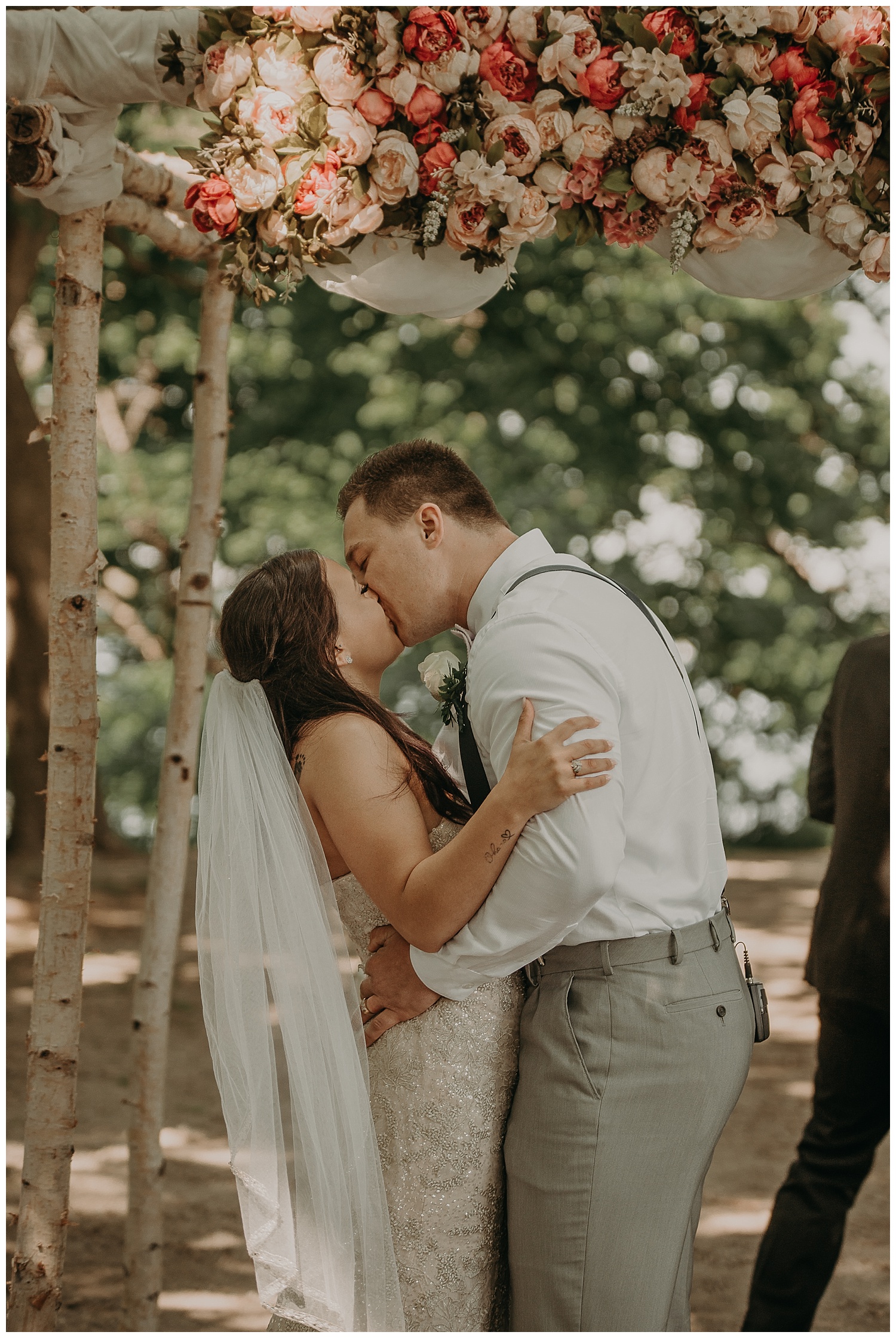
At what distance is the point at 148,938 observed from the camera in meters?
3.35

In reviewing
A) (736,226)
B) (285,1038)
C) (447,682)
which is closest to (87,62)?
(736,226)

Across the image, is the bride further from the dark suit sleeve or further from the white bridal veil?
the dark suit sleeve

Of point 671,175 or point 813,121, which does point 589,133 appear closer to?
point 671,175

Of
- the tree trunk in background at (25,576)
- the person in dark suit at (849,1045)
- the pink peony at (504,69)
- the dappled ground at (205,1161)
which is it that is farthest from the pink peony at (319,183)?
the tree trunk in background at (25,576)

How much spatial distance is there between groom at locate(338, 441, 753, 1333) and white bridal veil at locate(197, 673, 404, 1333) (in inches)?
10.5

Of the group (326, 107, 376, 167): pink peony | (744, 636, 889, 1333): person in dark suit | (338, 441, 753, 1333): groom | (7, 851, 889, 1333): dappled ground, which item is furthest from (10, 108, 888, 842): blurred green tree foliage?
(338, 441, 753, 1333): groom

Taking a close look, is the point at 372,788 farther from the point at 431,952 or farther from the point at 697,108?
the point at 697,108

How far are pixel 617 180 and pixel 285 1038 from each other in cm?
204

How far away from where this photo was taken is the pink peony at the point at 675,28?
229 cm

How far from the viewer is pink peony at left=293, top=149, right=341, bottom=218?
2.32m

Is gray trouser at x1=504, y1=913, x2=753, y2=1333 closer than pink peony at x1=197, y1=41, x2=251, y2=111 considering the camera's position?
Yes

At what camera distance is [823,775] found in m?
3.59

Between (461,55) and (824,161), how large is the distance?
2.70ft

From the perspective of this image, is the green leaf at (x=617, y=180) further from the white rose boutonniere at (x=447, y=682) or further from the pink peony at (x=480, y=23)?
the white rose boutonniere at (x=447, y=682)
